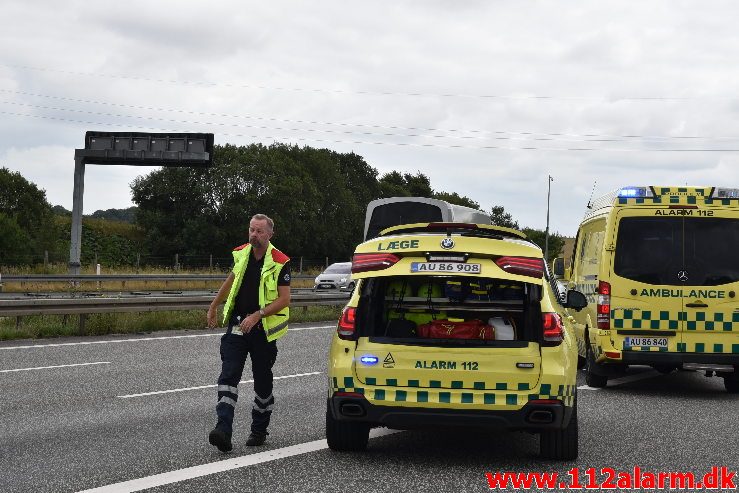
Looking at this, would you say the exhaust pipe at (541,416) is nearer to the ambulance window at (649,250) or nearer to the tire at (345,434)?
the tire at (345,434)

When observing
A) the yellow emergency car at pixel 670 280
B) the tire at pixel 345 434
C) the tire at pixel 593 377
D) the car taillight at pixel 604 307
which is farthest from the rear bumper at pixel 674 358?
the tire at pixel 345 434

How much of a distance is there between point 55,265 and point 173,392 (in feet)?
123

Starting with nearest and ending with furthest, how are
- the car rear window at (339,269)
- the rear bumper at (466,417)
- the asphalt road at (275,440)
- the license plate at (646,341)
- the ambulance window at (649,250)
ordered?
1. the asphalt road at (275,440)
2. the rear bumper at (466,417)
3. the license plate at (646,341)
4. the ambulance window at (649,250)
5. the car rear window at (339,269)

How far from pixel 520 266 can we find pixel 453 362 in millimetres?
792

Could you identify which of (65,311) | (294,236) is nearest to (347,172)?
(294,236)

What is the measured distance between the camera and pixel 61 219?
80.8m

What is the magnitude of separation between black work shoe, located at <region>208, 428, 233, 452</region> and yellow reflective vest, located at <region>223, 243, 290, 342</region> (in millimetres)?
840

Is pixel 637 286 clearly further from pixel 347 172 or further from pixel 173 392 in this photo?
pixel 347 172

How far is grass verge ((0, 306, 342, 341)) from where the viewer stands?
57.9 feet

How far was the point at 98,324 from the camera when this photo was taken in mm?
18828

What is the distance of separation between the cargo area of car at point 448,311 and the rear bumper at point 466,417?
1.52ft

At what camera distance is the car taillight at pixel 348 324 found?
7105 mm

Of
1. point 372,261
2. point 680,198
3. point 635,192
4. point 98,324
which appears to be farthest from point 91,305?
point 372,261

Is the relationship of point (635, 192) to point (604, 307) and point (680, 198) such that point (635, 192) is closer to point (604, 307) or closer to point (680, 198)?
point (680, 198)
